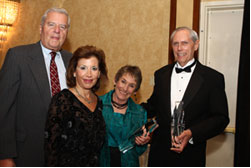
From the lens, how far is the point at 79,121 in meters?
1.75

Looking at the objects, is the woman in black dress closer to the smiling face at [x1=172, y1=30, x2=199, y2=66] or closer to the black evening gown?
the black evening gown

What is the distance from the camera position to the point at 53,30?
213 cm

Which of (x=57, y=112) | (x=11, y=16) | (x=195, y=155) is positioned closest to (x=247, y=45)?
(x=195, y=155)

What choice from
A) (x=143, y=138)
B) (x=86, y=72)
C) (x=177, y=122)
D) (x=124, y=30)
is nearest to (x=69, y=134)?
(x=86, y=72)

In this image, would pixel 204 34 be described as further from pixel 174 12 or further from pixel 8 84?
pixel 8 84

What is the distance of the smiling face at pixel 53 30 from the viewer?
7.01 ft

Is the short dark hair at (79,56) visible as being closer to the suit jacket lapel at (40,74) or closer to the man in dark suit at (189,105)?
the suit jacket lapel at (40,74)

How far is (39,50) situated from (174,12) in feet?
8.04

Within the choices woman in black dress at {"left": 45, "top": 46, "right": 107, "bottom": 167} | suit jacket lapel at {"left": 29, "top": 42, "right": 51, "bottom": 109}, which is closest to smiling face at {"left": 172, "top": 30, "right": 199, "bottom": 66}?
woman in black dress at {"left": 45, "top": 46, "right": 107, "bottom": 167}

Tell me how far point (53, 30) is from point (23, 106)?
631mm

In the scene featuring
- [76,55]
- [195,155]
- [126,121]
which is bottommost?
[195,155]

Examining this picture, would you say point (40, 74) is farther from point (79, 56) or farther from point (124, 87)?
point (124, 87)

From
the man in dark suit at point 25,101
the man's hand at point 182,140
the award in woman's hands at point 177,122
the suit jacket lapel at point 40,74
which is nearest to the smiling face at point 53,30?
the man in dark suit at point 25,101

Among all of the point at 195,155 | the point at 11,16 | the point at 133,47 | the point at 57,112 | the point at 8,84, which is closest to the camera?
the point at 57,112
